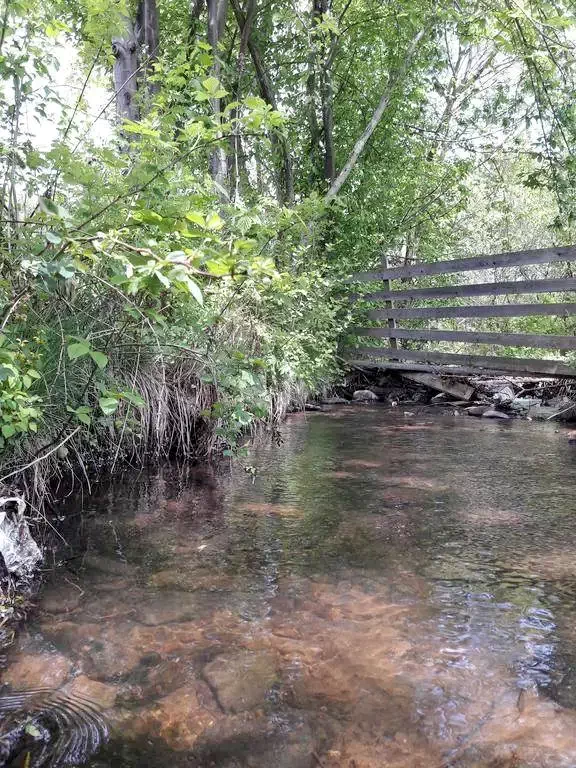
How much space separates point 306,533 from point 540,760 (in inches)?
66.0

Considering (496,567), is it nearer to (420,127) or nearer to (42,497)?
(42,497)

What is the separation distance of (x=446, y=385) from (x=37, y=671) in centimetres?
754

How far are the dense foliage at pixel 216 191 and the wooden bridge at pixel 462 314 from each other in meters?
0.64

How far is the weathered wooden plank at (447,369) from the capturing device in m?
7.45

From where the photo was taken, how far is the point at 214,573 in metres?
2.60

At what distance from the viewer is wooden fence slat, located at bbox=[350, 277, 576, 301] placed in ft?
22.4

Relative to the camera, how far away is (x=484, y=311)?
7.99 meters

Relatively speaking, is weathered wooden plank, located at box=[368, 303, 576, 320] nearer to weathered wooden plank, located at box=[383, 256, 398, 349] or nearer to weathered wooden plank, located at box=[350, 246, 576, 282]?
weathered wooden plank, located at box=[383, 256, 398, 349]

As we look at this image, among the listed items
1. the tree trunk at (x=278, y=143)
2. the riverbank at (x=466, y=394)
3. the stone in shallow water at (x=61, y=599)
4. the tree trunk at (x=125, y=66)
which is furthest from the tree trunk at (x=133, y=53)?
the stone in shallow water at (x=61, y=599)

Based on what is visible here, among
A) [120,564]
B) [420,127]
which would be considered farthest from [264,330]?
[420,127]

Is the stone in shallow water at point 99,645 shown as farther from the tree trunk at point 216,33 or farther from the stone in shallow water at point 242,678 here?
the tree trunk at point 216,33

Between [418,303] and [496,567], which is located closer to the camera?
[496,567]

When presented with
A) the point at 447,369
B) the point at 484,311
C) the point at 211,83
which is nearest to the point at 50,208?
the point at 211,83

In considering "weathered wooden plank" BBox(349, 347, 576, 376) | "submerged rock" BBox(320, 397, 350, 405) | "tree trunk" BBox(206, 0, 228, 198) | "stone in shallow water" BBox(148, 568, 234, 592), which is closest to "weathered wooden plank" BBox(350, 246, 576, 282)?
"weathered wooden plank" BBox(349, 347, 576, 376)
